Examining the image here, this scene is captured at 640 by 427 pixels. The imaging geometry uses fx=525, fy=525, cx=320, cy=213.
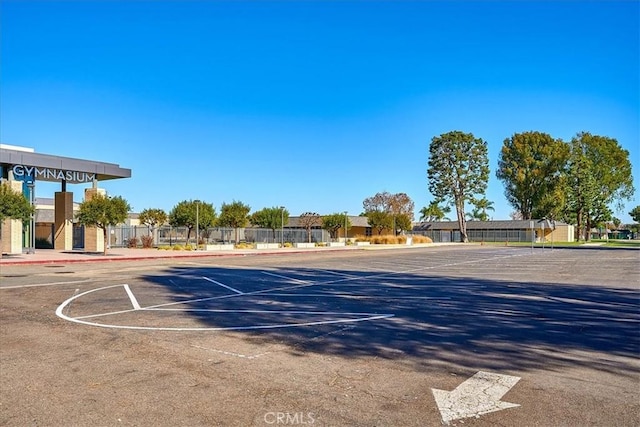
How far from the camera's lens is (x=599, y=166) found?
289 ft

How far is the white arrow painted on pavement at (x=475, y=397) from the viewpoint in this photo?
4885 mm

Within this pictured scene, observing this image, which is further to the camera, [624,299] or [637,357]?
[624,299]

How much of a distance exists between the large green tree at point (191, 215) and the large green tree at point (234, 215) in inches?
166

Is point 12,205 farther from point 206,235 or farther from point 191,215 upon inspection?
point 206,235

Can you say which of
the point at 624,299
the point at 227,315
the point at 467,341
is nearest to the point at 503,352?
the point at 467,341

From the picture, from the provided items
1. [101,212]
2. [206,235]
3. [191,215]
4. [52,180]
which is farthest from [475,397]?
[206,235]

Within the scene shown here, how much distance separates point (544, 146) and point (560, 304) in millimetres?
83148

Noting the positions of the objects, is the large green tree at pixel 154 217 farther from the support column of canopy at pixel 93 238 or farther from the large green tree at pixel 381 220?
the large green tree at pixel 381 220

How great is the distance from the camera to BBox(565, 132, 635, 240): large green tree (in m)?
84.1

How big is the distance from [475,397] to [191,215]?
47.8m

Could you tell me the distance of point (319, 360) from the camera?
6781mm

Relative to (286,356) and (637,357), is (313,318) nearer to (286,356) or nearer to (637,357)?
(286,356)

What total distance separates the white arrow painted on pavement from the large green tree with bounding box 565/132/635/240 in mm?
86766

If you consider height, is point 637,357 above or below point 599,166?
below
